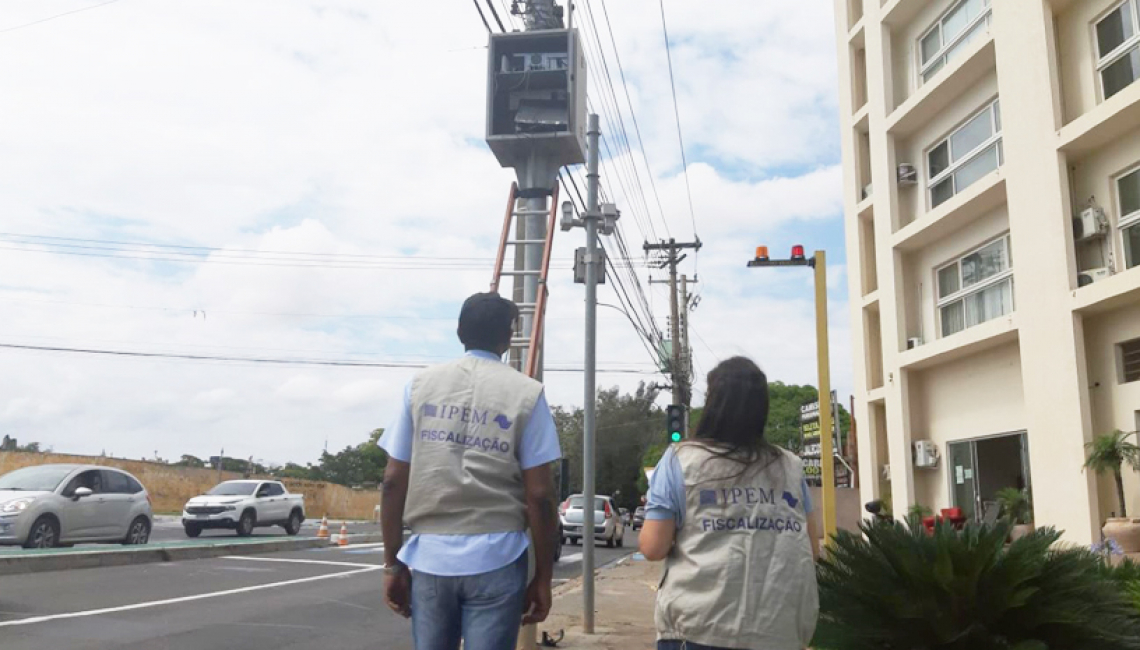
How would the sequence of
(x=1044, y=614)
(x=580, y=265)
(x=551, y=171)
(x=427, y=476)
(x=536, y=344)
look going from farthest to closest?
(x=551, y=171) → (x=580, y=265) → (x=536, y=344) → (x=1044, y=614) → (x=427, y=476)

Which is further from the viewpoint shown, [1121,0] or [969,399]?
[969,399]

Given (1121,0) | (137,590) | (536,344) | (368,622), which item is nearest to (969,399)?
(1121,0)

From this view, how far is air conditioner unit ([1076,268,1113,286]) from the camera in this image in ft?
40.9

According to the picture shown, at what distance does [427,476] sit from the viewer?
2969mm

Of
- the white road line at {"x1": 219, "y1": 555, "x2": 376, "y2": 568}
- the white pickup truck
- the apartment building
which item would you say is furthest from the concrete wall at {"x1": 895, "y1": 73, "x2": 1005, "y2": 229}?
the white pickup truck

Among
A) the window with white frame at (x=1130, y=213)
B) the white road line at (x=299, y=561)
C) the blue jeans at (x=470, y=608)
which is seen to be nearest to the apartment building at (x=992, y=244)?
the window with white frame at (x=1130, y=213)

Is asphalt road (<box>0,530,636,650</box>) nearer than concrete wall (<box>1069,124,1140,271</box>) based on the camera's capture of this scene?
Yes

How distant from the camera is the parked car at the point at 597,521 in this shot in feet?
81.9

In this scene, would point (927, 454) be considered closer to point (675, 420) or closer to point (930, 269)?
point (930, 269)

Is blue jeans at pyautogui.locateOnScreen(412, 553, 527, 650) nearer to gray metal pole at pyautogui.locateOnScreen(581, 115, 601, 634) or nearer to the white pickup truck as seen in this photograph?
gray metal pole at pyautogui.locateOnScreen(581, 115, 601, 634)

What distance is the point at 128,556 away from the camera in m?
13.8

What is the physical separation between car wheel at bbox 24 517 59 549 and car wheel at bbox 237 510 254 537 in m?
6.11

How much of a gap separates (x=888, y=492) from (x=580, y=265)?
12184 mm

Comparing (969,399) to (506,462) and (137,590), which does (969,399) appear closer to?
(137,590)
